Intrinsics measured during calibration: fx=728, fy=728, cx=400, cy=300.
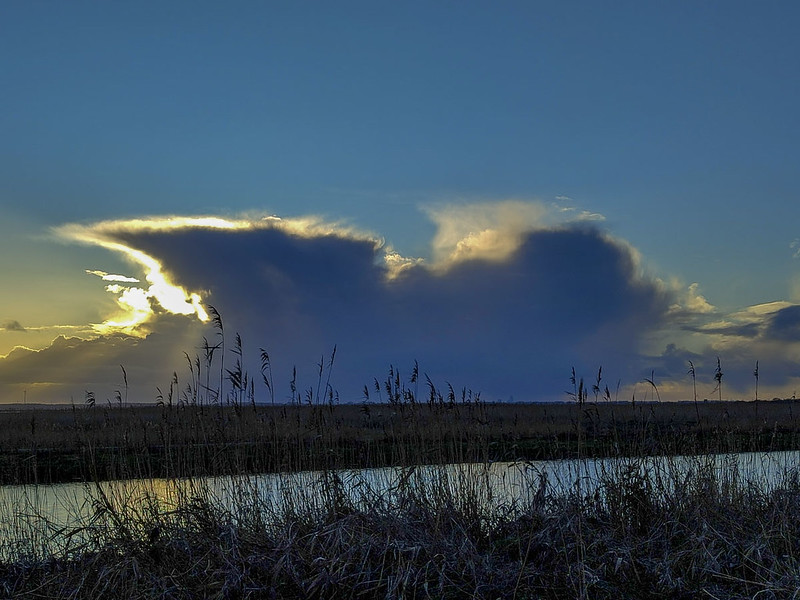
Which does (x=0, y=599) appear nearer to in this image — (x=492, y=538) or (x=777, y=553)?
(x=492, y=538)

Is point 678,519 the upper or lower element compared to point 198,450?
lower

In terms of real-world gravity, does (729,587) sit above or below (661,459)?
below

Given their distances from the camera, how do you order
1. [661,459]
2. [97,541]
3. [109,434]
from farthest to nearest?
[109,434]
[661,459]
[97,541]

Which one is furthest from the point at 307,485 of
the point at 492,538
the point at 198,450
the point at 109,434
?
the point at 109,434

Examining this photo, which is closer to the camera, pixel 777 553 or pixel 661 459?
pixel 777 553

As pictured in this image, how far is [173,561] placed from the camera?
6395mm

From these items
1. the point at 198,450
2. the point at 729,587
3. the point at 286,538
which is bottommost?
the point at 729,587

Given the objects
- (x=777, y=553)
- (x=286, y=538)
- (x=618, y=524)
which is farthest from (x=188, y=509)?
(x=777, y=553)

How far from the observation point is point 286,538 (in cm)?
624

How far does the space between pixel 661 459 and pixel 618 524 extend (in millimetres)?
1917

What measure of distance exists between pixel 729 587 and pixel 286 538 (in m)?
3.61

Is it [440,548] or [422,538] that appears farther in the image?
[422,538]

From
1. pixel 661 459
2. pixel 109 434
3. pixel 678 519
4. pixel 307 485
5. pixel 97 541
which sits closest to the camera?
pixel 97 541

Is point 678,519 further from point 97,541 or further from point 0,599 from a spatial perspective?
point 0,599
